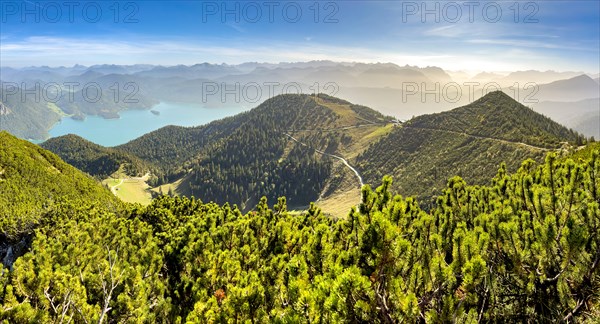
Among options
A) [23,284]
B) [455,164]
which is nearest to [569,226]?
[23,284]

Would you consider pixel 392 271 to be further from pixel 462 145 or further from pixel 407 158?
pixel 407 158

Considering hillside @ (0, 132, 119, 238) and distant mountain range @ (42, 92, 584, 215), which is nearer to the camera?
hillside @ (0, 132, 119, 238)

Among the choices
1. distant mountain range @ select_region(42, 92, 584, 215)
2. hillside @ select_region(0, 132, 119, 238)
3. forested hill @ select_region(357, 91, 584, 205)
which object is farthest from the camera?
distant mountain range @ select_region(42, 92, 584, 215)

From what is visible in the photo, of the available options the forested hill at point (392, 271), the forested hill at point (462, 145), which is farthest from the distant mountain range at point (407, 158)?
the forested hill at point (392, 271)

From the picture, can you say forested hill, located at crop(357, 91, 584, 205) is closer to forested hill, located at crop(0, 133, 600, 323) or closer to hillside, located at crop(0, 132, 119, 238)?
hillside, located at crop(0, 132, 119, 238)

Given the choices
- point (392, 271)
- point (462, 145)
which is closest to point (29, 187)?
point (392, 271)

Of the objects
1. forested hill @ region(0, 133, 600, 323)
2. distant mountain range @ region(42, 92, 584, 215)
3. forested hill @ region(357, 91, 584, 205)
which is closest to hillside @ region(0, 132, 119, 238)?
forested hill @ region(0, 133, 600, 323)

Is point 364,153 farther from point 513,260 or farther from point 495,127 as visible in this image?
point 513,260
